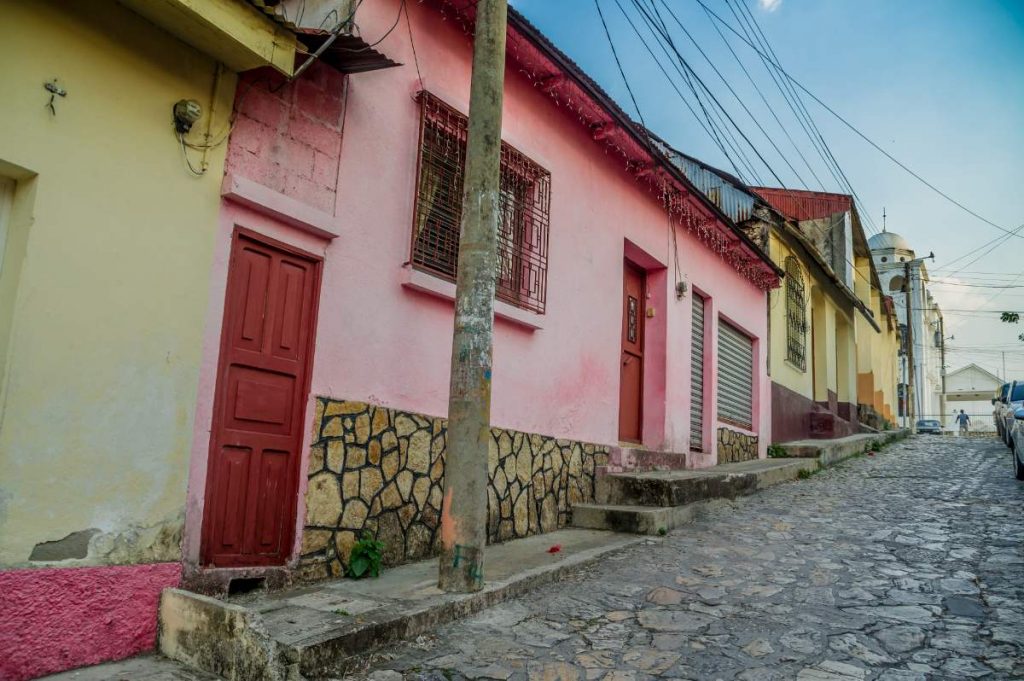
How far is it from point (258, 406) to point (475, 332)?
1.36 metres

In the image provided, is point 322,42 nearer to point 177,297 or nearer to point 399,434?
point 177,297

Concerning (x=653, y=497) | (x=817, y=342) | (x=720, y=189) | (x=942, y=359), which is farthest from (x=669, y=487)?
(x=942, y=359)

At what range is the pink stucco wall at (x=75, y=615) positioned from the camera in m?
3.12

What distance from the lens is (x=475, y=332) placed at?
14.8 feet

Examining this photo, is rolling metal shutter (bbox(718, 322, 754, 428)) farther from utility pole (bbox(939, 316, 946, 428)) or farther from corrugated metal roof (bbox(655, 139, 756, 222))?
utility pole (bbox(939, 316, 946, 428))

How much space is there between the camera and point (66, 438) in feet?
11.1

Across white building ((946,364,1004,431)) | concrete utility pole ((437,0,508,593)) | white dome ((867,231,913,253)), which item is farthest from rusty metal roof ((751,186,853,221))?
white building ((946,364,1004,431))

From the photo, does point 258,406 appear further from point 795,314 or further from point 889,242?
point 889,242

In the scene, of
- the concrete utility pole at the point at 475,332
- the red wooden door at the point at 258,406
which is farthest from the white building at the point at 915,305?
the red wooden door at the point at 258,406

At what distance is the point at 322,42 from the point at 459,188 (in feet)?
6.46

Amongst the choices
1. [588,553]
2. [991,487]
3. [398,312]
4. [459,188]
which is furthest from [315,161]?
[991,487]

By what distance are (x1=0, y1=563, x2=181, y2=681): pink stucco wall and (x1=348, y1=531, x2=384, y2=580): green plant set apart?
1.16m

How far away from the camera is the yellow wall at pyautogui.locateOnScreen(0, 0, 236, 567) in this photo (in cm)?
328

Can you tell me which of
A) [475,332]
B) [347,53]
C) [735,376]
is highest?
[347,53]
